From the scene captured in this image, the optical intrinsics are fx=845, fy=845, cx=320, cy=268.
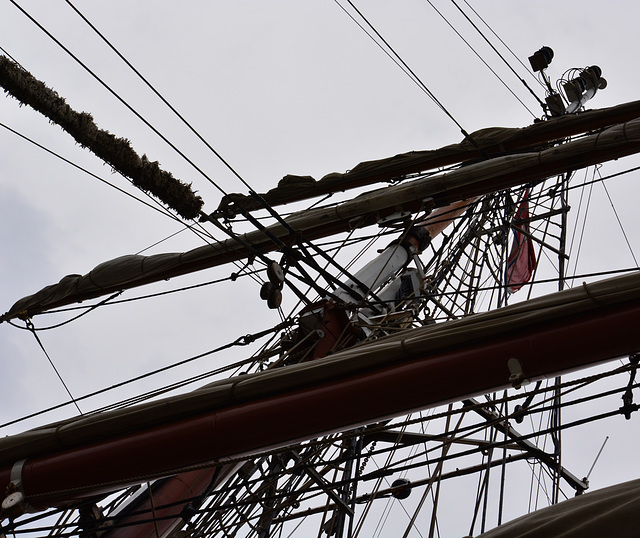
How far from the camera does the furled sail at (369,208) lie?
24.5ft

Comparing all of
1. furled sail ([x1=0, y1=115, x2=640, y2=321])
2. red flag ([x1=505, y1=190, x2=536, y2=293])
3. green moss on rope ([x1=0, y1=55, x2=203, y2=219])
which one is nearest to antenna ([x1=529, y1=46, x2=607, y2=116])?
red flag ([x1=505, y1=190, x2=536, y2=293])

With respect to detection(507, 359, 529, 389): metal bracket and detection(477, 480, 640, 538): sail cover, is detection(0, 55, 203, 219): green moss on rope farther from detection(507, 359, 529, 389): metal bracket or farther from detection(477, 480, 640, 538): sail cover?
detection(477, 480, 640, 538): sail cover

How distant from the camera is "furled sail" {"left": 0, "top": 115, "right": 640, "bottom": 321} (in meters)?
7.45

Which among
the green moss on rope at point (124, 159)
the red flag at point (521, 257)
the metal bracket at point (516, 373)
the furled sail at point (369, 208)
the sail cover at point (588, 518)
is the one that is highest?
the red flag at point (521, 257)

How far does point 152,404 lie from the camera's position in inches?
176

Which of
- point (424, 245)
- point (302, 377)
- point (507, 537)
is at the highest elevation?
point (424, 245)

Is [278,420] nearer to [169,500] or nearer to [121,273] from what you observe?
[169,500]

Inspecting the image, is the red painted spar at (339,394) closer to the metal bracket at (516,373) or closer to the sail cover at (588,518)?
the metal bracket at (516,373)

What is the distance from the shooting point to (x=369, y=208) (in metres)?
8.10

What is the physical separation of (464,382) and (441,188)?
163 inches

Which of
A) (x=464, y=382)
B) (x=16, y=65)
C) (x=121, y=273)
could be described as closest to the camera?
(x=464, y=382)

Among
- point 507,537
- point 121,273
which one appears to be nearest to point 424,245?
point 121,273

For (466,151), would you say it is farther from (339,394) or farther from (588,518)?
(588,518)

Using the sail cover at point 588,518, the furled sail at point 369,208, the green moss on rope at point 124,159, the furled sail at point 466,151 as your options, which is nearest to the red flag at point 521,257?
the furled sail at point 466,151
